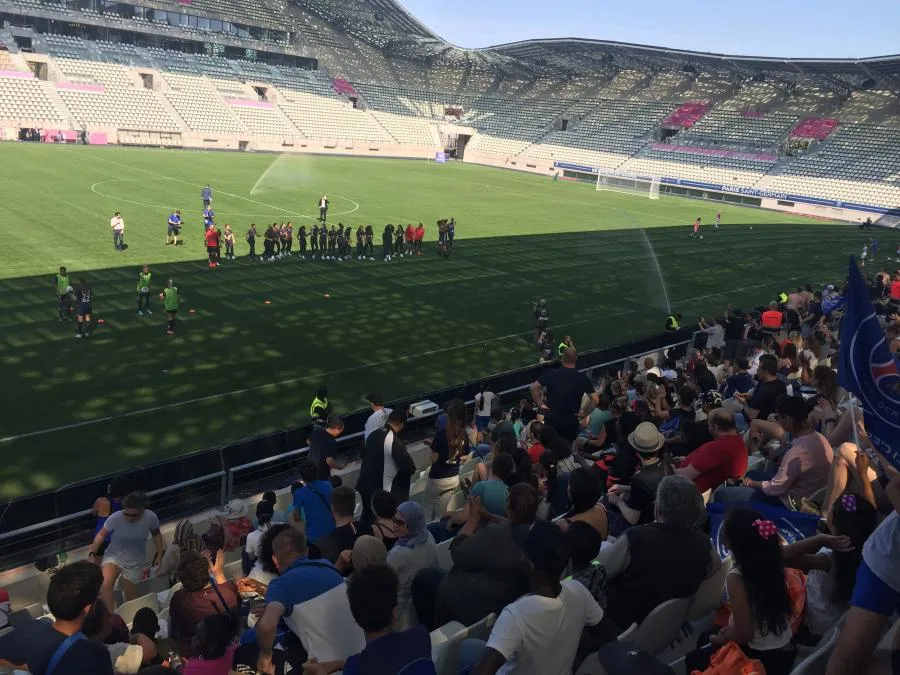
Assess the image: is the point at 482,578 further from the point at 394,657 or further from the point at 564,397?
the point at 564,397

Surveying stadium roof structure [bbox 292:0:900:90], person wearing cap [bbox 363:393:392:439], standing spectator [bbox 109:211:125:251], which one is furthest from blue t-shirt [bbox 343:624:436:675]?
stadium roof structure [bbox 292:0:900:90]

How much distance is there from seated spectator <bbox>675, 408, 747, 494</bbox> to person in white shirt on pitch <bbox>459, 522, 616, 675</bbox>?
2897mm

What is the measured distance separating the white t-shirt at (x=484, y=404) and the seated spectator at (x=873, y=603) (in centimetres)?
863

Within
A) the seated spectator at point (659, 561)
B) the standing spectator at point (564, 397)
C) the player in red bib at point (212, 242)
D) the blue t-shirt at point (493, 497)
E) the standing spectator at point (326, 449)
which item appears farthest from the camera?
the player in red bib at point (212, 242)

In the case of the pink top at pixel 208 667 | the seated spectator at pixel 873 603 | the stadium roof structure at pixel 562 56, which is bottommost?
the pink top at pixel 208 667

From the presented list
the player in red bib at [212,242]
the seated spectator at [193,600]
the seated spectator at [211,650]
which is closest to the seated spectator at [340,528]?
the seated spectator at [193,600]

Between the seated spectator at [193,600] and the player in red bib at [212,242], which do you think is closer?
the seated spectator at [193,600]

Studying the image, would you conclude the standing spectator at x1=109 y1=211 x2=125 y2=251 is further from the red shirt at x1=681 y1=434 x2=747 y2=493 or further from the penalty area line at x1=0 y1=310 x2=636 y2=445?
the red shirt at x1=681 y1=434 x2=747 y2=493

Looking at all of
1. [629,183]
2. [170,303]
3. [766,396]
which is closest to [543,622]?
[766,396]

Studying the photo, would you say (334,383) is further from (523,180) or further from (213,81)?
(213,81)

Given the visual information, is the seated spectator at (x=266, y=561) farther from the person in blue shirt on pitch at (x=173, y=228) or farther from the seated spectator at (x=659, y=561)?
the person in blue shirt on pitch at (x=173, y=228)

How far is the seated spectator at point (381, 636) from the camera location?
3.67m

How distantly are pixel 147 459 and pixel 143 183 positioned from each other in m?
34.0

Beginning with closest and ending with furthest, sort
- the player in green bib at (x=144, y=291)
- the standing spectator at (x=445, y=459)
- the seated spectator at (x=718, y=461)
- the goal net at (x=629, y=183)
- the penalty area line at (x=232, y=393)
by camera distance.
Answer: the seated spectator at (x=718, y=461) → the standing spectator at (x=445, y=459) → the penalty area line at (x=232, y=393) → the player in green bib at (x=144, y=291) → the goal net at (x=629, y=183)
